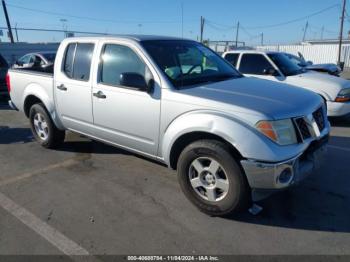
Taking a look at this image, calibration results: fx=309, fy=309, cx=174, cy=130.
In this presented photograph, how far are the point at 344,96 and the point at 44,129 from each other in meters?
6.29

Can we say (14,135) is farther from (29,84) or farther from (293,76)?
(293,76)

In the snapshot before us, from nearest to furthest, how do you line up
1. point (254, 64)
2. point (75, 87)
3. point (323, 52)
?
point (75, 87), point (254, 64), point (323, 52)

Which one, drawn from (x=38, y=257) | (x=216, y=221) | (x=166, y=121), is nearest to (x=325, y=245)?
(x=216, y=221)

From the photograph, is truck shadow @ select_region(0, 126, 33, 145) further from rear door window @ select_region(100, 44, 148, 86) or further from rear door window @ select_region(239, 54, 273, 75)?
rear door window @ select_region(239, 54, 273, 75)

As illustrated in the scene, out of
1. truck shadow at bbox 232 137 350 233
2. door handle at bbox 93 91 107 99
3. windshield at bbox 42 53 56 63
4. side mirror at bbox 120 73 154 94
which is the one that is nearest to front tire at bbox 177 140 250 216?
truck shadow at bbox 232 137 350 233

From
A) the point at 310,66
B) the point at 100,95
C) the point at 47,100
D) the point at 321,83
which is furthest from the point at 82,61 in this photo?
the point at 310,66

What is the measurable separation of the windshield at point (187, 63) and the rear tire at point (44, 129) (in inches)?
94.5

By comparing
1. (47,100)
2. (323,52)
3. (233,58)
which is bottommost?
(323,52)

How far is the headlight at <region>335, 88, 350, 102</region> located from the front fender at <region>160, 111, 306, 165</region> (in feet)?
15.0

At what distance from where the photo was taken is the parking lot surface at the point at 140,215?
2834 mm

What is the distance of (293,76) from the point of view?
7273 millimetres

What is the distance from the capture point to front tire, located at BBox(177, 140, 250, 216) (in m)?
2.99

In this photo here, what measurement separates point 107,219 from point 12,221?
100 cm

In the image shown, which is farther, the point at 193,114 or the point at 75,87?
the point at 75,87
